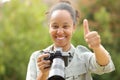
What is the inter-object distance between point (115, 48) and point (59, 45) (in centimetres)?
647

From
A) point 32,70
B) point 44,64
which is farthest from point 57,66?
point 32,70

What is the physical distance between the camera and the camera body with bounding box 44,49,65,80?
1525 millimetres

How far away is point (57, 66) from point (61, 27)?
0.44m

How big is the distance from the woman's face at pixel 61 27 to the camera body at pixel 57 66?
0.74 feet

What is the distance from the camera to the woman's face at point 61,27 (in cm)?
198

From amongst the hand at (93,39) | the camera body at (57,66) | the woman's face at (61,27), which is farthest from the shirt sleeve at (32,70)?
the hand at (93,39)

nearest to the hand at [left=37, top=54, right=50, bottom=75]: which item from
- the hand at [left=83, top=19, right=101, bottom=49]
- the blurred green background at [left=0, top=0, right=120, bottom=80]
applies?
the hand at [left=83, top=19, right=101, bottom=49]

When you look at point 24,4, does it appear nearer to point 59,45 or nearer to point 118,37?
point 118,37

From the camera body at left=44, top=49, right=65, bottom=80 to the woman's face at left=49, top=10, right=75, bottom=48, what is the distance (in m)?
0.23

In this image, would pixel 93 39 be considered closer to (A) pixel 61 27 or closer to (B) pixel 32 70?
(A) pixel 61 27

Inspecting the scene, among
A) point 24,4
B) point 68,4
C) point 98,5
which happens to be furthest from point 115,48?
point 68,4

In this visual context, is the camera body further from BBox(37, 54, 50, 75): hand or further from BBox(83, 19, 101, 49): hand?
BBox(83, 19, 101, 49): hand

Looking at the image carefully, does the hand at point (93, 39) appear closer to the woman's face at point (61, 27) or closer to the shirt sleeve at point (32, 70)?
the woman's face at point (61, 27)

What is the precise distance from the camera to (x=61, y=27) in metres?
1.99
